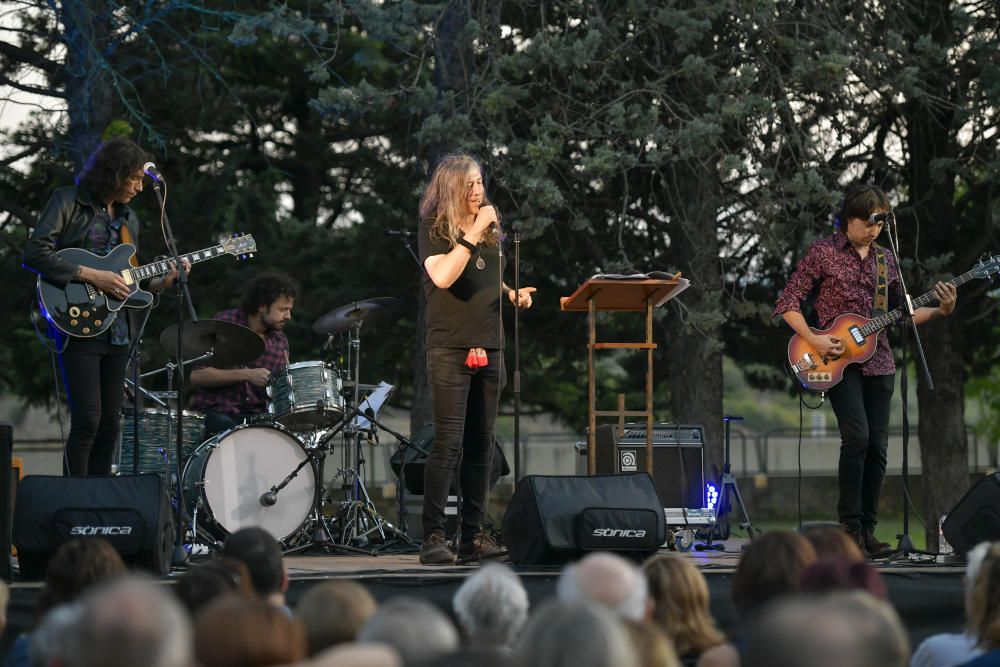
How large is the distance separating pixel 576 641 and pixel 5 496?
4125 millimetres

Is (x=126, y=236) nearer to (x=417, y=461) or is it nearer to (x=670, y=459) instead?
(x=417, y=461)

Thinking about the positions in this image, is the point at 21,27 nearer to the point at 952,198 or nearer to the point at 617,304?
the point at 617,304

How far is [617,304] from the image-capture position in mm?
7770

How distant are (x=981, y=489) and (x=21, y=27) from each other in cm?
1042

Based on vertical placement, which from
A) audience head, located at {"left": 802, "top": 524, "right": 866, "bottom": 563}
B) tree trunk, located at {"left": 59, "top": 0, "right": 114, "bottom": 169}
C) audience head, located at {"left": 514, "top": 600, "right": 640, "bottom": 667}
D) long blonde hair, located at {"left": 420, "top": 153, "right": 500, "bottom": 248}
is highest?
tree trunk, located at {"left": 59, "top": 0, "right": 114, "bottom": 169}

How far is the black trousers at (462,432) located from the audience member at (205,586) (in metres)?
2.46

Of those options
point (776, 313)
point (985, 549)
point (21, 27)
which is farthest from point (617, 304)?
point (21, 27)

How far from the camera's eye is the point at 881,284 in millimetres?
7012

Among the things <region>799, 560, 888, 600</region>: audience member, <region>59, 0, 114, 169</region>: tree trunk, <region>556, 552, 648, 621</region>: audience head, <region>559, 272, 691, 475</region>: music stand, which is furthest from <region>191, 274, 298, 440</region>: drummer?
<region>556, 552, 648, 621</region>: audience head

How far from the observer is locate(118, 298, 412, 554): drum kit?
8.07 metres

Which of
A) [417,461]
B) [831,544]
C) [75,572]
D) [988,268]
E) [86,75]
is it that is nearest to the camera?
[75,572]

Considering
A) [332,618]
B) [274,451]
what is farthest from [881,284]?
[332,618]

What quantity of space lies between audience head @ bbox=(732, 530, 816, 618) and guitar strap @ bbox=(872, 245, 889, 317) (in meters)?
3.32

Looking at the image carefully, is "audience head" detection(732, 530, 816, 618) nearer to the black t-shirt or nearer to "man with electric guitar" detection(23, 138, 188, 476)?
the black t-shirt
